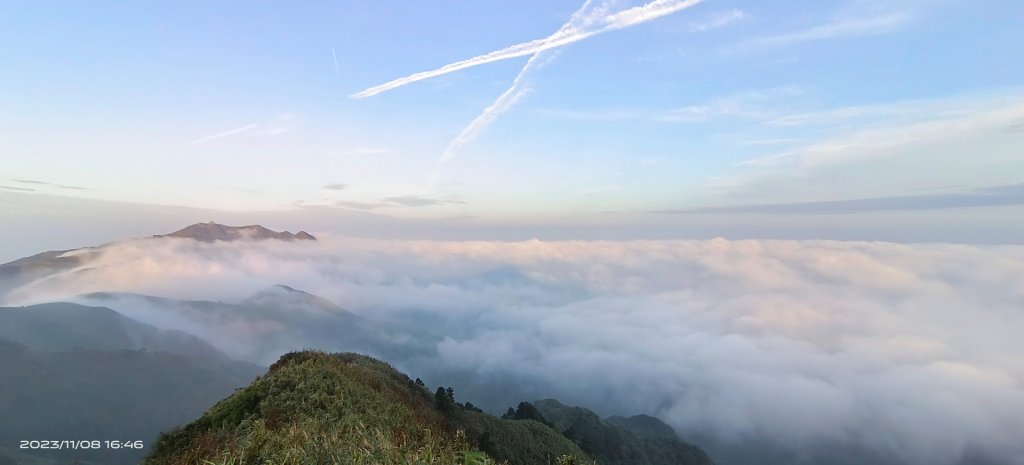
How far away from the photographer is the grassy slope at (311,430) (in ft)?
30.8

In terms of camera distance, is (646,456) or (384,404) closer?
(384,404)

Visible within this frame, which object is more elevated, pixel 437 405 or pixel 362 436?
pixel 362 436

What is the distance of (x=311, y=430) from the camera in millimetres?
13492

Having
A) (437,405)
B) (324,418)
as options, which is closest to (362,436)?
(324,418)

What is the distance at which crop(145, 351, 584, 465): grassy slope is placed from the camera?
370 inches

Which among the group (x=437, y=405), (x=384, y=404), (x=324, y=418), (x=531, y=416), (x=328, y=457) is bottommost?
(x=531, y=416)

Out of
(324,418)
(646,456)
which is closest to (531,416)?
(324,418)

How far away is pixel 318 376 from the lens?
25156 mm

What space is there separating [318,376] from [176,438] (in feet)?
19.9

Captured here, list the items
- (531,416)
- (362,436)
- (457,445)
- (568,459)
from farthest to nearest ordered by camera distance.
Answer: (531,416), (457,445), (362,436), (568,459)

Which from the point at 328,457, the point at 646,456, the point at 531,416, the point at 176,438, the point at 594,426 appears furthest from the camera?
the point at 594,426

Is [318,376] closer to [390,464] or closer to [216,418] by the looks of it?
[216,418]

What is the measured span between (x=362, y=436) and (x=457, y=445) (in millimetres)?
2195

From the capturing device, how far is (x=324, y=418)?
60.6 ft
